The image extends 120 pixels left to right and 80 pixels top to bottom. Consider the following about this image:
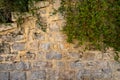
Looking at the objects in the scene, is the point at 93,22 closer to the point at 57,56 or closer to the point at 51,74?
the point at 57,56

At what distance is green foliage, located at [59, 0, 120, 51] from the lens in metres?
4.53

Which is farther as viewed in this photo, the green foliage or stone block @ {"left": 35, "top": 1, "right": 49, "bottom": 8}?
stone block @ {"left": 35, "top": 1, "right": 49, "bottom": 8}

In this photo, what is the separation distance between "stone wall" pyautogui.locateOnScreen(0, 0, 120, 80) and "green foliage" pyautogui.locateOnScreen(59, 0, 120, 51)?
0.14m

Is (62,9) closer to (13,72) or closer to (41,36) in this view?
(41,36)

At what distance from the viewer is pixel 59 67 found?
4711mm

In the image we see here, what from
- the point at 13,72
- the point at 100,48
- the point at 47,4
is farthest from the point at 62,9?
the point at 13,72

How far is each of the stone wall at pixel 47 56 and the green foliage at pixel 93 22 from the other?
14 cm

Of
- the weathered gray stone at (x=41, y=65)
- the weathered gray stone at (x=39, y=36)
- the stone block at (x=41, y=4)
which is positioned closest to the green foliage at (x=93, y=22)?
the stone block at (x=41, y=4)

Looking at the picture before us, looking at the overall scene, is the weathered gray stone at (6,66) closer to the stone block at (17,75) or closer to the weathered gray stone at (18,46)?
the stone block at (17,75)

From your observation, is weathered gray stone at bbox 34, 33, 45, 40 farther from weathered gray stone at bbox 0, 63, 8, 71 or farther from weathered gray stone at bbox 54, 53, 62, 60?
weathered gray stone at bbox 0, 63, 8, 71

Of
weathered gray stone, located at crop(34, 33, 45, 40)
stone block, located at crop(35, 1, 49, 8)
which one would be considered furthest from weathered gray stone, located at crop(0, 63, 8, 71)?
stone block, located at crop(35, 1, 49, 8)

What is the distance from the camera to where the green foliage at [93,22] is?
4531mm

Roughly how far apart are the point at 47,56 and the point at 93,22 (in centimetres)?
99

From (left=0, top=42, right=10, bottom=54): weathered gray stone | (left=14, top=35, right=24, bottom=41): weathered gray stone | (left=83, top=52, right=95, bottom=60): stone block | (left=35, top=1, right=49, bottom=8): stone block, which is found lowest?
(left=83, top=52, right=95, bottom=60): stone block
